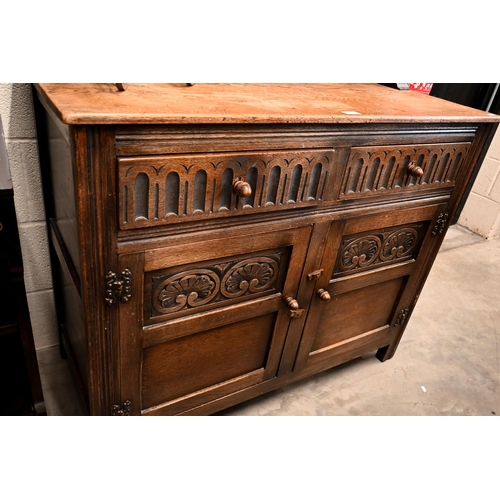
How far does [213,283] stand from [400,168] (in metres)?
0.58

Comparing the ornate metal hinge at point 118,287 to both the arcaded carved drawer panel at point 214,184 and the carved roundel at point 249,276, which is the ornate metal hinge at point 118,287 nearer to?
the arcaded carved drawer panel at point 214,184

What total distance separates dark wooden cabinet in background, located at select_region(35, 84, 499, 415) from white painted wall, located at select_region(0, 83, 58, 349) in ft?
0.19

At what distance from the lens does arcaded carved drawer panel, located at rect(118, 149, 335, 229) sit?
0.78 meters

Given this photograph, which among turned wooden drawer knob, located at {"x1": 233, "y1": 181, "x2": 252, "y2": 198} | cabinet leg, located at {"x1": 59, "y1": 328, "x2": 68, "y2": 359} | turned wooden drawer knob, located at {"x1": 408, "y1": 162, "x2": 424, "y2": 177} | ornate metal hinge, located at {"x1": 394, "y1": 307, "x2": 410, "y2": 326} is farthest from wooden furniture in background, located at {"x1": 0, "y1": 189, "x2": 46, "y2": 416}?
ornate metal hinge, located at {"x1": 394, "y1": 307, "x2": 410, "y2": 326}

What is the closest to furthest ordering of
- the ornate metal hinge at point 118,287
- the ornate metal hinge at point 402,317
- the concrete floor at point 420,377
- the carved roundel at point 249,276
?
the ornate metal hinge at point 118,287 → the carved roundel at point 249,276 → the concrete floor at point 420,377 → the ornate metal hinge at point 402,317

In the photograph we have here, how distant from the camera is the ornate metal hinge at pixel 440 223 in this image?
1353mm

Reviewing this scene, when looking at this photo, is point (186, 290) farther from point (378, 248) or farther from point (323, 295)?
point (378, 248)

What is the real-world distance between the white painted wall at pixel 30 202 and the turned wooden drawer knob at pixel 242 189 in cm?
66

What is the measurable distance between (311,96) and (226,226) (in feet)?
1.33

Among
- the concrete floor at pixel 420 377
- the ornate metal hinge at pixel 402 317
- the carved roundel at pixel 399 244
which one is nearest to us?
the carved roundel at pixel 399 244

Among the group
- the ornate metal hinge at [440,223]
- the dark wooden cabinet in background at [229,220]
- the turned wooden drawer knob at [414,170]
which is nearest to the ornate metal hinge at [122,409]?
the dark wooden cabinet in background at [229,220]

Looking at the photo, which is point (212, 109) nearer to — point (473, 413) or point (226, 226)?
point (226, 226)

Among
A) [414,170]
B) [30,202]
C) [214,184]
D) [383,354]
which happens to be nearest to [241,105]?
[214,184]

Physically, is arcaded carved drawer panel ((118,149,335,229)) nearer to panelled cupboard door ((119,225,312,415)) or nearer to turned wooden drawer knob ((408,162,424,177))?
panelled cupboard door ((119,225,312,415))
